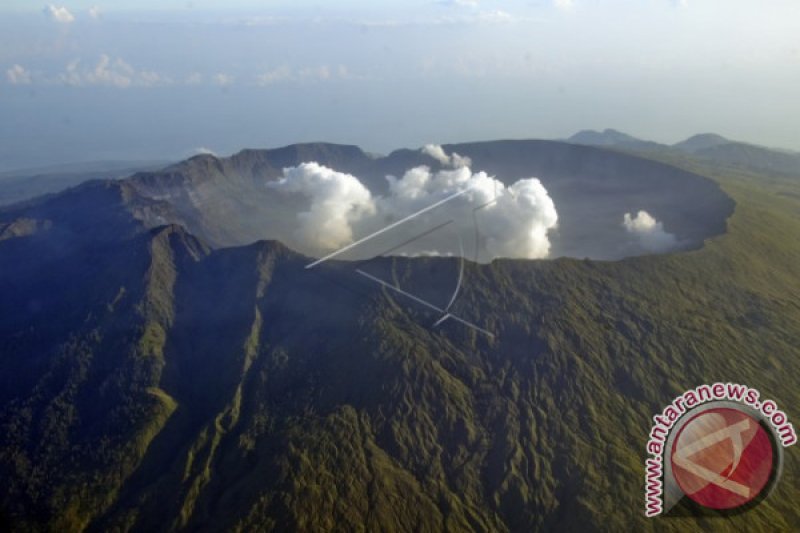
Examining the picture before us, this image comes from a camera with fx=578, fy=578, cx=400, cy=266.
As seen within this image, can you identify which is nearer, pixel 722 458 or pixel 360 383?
pixel 722 458

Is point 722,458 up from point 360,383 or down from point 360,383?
down

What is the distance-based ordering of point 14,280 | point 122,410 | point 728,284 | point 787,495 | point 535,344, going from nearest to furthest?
point 787,495
point 122,410
point 535,344
point 728,284
point 14,280

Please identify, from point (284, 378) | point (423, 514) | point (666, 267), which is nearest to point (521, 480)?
point (423, 514)

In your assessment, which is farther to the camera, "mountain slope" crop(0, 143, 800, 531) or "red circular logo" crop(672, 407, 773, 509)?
"mountain slope" crop(0, 143, 800, 531)

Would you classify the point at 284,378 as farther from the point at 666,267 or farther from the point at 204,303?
the point at 666,267
